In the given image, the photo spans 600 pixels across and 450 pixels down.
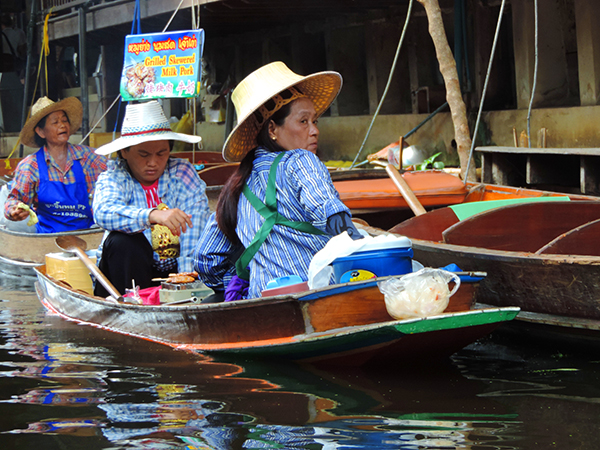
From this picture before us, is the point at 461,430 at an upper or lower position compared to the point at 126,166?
lower

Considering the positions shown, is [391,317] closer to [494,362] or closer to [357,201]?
[494,362]

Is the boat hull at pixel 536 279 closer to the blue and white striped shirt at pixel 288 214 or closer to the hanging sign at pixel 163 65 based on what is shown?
the blue and white striped shirt at pixel 288 214

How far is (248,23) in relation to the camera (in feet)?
37.3

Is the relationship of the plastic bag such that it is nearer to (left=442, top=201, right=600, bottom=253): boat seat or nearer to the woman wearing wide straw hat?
(left=442, top=201, right=600, bottom=253): boat seat

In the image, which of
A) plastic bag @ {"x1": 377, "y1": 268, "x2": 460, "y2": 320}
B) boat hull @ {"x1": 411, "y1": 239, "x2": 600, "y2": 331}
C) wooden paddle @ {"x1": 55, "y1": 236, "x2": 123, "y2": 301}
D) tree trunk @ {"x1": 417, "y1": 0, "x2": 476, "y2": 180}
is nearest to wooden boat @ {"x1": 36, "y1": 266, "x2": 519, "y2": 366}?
plastic bag @ {"x1": 377, "y1": 268, "x2": 460, "y2": 320}

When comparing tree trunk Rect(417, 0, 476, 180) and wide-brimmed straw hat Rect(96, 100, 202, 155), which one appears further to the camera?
tree trunk Rect(417, 0, 476, 180)

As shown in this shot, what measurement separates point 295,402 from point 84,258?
82.5 inches

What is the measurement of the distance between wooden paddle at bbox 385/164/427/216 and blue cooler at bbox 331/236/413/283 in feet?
6.58

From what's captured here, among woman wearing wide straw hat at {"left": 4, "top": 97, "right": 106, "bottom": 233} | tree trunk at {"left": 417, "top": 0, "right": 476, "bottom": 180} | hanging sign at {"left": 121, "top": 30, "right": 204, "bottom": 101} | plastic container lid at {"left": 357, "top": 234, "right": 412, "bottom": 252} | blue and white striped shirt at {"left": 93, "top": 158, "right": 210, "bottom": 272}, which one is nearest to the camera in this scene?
plastic container lid at {"left": 357, "top": 234, "right": 412, "bottom": 252}

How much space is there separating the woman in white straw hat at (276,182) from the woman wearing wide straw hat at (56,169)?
110 inches

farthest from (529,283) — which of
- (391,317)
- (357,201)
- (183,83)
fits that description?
(183,83)

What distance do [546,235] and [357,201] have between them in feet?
4.98

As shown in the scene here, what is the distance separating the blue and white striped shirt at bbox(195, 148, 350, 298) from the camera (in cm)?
283

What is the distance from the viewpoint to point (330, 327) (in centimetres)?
289
